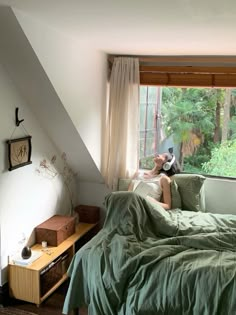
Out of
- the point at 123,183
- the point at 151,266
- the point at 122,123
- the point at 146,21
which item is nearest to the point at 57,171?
the point at 123,183

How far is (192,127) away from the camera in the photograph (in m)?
3.96

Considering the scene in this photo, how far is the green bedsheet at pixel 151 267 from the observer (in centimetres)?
220

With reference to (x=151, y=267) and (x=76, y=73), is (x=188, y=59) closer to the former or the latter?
(x=76, y=73)

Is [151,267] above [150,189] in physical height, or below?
below

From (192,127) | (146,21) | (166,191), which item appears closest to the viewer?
(146,21)

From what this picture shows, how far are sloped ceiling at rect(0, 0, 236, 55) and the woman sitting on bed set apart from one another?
116 cm

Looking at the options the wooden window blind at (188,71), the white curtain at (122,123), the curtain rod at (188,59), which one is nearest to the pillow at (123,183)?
the white curtain at (122,123)

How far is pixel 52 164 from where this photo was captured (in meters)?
3.39

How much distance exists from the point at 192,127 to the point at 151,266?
6.63 ft

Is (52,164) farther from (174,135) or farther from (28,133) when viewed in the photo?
(174,135)

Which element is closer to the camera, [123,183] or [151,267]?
[151,267]

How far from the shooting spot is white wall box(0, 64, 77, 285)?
2699mm

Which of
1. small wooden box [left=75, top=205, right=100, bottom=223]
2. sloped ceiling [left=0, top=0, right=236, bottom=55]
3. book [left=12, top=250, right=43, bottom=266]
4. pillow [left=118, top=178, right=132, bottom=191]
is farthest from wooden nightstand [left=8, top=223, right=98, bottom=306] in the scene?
sloped ceiling [left=0, top=0, right=236, bottom=55]

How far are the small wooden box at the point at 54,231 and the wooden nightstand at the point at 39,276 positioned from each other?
0.06 m
